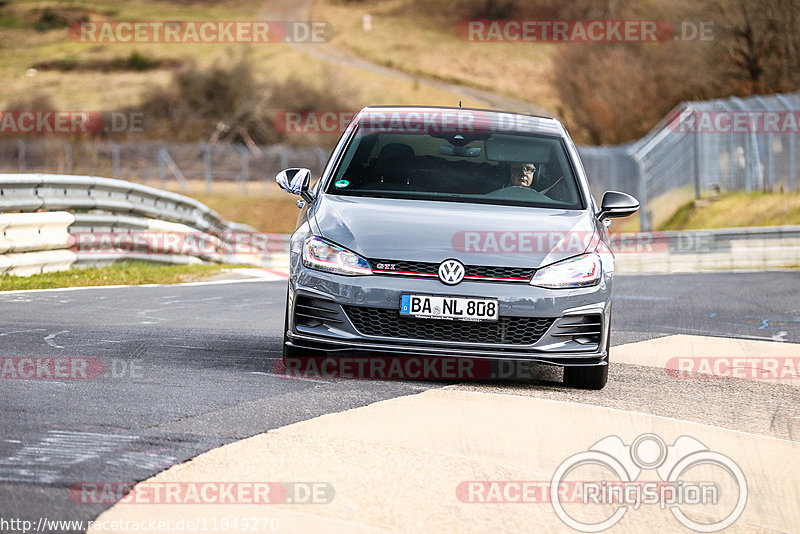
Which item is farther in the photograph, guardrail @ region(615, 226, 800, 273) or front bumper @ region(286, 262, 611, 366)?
guardrail @ region(615, 226, 800, 273)

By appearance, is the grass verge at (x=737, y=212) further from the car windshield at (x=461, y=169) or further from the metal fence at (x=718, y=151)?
the car windshield at (x=461, y=169)

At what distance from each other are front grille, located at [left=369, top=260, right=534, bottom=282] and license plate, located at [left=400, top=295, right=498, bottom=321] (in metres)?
0.15

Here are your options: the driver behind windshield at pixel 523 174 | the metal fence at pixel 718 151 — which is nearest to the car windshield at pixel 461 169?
the driver behind windshield at pixel 523 174

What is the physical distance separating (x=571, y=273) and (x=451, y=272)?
2.45ft

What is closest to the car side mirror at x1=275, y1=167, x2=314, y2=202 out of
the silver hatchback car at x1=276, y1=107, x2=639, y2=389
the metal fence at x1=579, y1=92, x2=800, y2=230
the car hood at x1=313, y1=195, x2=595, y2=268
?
the silver hatchback car at x1=276, y1=107, x2=639, y2=389

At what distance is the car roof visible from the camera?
29.4ft

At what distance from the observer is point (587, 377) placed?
7762 mm

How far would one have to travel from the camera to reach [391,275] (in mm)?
7340

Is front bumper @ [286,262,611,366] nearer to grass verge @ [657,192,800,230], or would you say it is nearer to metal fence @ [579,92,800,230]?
grass verge @ [657,192,800,230]

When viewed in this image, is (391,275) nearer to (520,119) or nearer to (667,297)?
(520,119)

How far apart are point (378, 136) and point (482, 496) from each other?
4128 mm

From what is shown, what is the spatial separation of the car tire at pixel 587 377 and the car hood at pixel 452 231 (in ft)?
2.40

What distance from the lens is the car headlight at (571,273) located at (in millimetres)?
7445

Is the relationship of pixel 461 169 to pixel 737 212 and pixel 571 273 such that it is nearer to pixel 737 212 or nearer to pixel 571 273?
pixel 571 273
